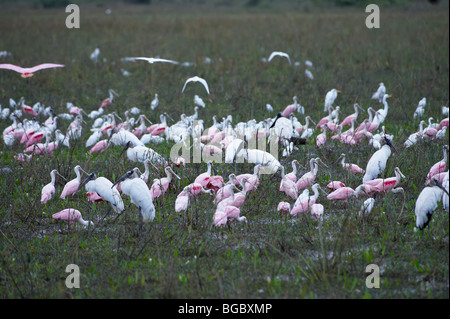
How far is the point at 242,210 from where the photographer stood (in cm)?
535

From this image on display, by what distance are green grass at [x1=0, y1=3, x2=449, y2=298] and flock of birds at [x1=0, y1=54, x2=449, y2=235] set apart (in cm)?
13

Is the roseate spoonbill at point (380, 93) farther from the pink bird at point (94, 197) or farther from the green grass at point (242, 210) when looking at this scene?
the pink bird at point (94, 197)

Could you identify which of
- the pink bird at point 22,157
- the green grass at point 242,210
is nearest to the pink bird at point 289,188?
the green grass at point 242,210

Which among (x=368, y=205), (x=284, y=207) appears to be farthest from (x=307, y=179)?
(x=368, y=205)

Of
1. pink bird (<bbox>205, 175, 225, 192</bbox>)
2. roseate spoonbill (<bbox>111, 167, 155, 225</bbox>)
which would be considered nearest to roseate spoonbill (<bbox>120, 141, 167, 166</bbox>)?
pink bird (<bbox>205, 175, 225, 192</bbox>)

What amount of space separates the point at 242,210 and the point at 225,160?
4.92ft

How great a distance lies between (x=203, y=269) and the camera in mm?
4152

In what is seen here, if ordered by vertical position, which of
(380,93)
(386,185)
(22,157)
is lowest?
(386,185)

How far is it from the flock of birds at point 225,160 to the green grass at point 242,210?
0.13 metres

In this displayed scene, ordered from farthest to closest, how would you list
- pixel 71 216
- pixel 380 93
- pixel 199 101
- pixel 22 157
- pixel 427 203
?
pixel 380 93, pixel 199 101, pixel 22 157, pixel 71 216, pixel 427 203

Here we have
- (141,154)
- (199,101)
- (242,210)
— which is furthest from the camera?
(199,101)

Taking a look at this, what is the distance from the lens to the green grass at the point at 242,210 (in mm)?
3928

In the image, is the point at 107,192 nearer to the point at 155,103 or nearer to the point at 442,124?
the point at 442,124

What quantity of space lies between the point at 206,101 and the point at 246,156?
14.7ft
